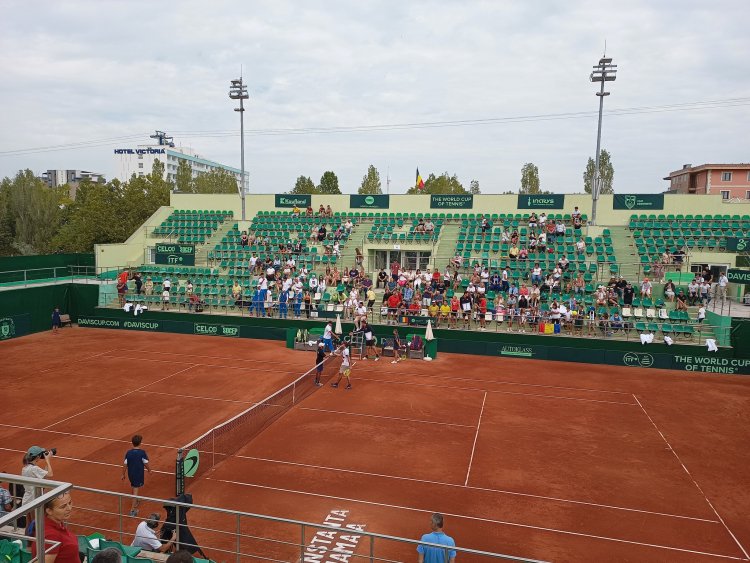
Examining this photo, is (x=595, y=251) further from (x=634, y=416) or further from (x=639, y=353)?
(x=634, y=416)

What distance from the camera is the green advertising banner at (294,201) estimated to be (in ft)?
143

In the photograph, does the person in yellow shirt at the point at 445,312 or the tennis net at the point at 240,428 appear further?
the person in yellow shirt at the point at 445,312

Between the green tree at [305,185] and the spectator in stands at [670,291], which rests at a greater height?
the green tree at [305,185]

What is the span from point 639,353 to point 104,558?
26311mm

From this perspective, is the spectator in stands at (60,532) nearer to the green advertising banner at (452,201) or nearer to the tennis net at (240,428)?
the tennis net at (240,428)

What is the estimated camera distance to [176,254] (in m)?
37.5

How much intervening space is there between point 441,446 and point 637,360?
14847mm

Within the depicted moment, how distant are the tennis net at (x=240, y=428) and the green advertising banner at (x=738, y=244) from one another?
25369 millimetres

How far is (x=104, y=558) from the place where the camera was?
408cm

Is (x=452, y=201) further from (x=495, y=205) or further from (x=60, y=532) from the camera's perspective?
(x=60, y=532)

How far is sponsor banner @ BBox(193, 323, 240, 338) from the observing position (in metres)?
31.3

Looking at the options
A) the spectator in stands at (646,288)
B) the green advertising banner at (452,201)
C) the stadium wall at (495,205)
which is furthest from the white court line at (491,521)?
the green advertising banner at (452,201)

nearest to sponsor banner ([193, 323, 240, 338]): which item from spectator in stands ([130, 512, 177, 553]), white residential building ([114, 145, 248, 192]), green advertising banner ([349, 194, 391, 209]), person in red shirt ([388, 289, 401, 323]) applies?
person in red shirt ([388, 289, 401, 323])

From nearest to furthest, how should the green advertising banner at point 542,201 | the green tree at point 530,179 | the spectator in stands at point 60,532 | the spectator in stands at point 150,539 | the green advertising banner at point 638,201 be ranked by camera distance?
the spectator in stands at point 60,532, the spectator in stands at point 150,539, the green advertising banner at point 638,201, the green advertising banner at point 542,201, the green tree at point 530,179
